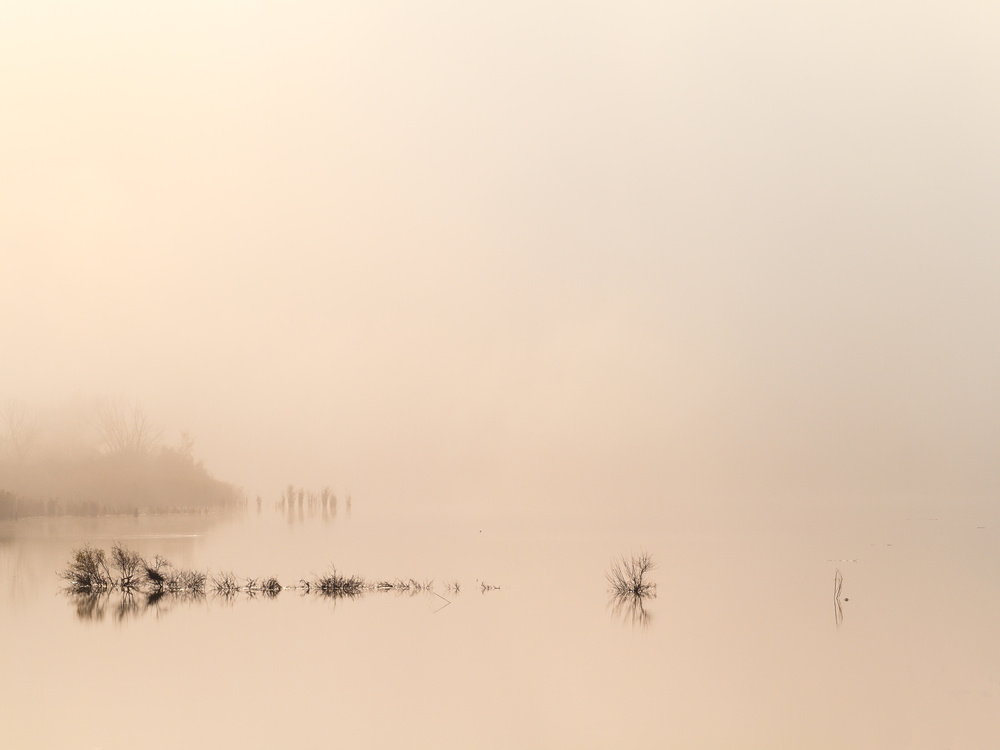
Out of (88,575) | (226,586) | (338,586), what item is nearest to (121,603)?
(226,586)

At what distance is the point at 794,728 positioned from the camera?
1270 cm

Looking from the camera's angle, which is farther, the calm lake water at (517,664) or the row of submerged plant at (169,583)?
the row of submerged plant at (169,583)

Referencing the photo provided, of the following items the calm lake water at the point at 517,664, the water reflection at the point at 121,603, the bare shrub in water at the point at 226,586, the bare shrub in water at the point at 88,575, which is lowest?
the calm lake water at the point at 517,664

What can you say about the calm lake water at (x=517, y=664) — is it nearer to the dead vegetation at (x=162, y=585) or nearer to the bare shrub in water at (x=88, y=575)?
the dead vegetation at (x=162, y=585)

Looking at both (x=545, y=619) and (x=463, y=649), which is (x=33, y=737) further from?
(x=545, y=619)

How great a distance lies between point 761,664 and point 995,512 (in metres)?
77.4

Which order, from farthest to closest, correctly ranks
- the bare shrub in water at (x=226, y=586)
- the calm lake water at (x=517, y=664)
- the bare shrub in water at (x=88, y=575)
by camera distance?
the bare shrub in water at (x=88, y=575) < the bare shrub in water at (x=226, y=586) < the calm lake water at (x=517, y=664)

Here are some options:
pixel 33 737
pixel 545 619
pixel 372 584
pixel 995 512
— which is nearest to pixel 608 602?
pixel 545 619

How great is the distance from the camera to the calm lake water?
1239cm

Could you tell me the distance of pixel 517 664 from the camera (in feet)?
53.2

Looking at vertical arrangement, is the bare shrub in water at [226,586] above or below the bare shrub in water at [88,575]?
below

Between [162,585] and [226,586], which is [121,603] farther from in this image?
[226,586]

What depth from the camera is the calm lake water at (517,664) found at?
40.7 feet

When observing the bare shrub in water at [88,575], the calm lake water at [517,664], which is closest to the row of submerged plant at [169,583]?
the bare shrub in water at [88,575]
